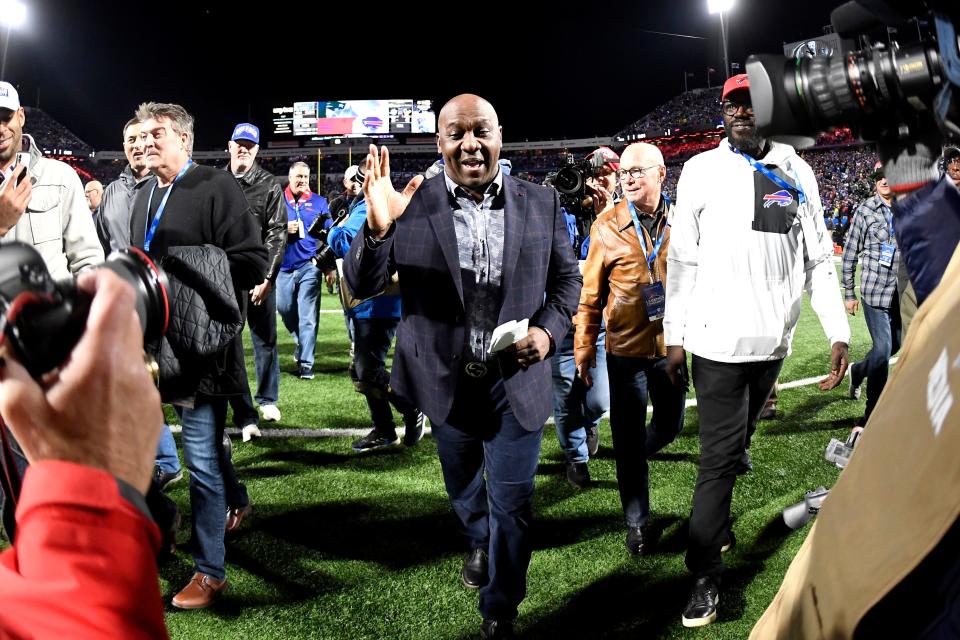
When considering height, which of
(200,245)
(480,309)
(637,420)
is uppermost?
(200,245)

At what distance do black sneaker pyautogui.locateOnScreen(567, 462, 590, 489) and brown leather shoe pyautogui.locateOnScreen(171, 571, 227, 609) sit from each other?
87.6 inches

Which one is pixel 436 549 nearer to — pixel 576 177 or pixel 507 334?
pixel 507 334

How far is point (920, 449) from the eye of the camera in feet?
2.28

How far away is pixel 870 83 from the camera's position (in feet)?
4.02

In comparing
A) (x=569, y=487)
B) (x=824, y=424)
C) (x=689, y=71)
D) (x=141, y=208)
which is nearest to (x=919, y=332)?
(x=141, y=208)

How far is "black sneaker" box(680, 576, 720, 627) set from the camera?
2.97 metres

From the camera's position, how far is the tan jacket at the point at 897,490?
664mm

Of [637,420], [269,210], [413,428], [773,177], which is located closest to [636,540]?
[637,420]

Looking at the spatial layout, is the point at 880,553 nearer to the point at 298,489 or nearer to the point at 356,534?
the point at 356,534

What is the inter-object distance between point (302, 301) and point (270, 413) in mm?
1901

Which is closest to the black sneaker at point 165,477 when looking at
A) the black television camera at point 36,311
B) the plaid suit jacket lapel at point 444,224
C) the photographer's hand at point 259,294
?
the photographer's hand at point 259,294

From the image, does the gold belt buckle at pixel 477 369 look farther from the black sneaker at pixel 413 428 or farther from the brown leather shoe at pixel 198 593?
the black sneaker at pixel 413 428

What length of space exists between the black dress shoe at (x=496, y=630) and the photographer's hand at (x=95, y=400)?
244 cm

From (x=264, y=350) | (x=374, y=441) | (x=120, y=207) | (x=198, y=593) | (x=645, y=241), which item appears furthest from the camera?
(x=264, y=350)
